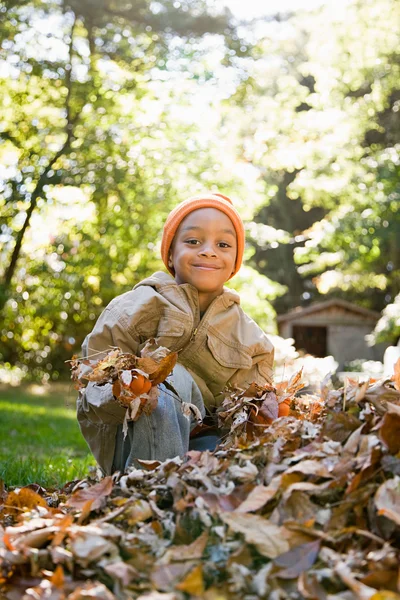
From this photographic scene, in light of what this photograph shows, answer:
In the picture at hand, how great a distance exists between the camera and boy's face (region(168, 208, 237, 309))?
2617mm

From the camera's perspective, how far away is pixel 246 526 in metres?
1.24

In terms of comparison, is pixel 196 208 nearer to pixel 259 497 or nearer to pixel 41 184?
pixel 259 497

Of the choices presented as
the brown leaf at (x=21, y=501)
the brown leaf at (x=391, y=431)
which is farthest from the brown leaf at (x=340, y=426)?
the brown leaf at (x=21, y=501)

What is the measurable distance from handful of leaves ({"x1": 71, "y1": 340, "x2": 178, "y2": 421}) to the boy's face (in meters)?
0.83

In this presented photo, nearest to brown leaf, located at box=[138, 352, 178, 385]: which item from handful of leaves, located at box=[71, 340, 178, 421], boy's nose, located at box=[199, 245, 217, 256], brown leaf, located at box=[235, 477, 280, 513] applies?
handful of leaves, located at box=[71, 340, 178, 421]

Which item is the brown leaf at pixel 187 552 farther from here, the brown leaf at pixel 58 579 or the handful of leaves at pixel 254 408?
the handful of leaves at pixel 254 408

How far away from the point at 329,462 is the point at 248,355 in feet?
3.84

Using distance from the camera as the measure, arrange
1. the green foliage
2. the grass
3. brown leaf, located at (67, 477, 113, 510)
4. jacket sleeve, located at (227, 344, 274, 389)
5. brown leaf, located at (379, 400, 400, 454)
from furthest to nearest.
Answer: the green foliage → the grass → jacket sleeve, located at (227, 344, 274, 389) → brown leaf, located at (67, 477, 113, 510) → brown leaf, located at (379, 400, 400, 454)

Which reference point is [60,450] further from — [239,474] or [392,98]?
[392,98]

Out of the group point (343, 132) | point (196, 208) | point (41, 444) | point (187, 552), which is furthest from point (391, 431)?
point (343, 132)

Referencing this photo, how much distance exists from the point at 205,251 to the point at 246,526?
151 centimetres

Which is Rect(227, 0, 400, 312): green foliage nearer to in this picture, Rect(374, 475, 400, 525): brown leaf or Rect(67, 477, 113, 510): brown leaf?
Rect(67, 477, 113, 510): brown leaf

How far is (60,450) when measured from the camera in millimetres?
4277

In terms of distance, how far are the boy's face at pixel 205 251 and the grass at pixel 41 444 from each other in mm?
650
